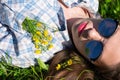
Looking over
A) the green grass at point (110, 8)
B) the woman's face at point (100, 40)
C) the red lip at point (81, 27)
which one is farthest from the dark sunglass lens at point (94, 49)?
the green grass at point (110, 8)

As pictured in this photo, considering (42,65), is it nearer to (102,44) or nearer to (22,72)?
(22,72)

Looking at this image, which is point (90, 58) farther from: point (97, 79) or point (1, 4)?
point (1, 4)

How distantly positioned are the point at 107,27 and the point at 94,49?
19cm

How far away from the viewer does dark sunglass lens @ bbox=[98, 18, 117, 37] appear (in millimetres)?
2605

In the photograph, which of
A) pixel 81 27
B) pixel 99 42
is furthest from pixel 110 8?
pixel 99 42

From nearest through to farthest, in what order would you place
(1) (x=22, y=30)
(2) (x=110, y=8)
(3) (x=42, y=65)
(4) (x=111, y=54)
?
1. (4) (x=111, y=54)
2. (1) (x=22, y=30)
3. (3) (x=42, y=65)
4. (2) (x=110, y=8)

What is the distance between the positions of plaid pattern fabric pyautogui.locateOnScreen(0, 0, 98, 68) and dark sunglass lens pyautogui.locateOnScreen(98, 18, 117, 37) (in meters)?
0.34

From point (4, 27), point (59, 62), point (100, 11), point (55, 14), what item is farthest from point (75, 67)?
point (100, 11)

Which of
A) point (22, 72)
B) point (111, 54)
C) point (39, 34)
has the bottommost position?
point (22, 72)

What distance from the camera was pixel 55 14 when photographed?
288cm

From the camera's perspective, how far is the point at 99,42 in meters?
2.58

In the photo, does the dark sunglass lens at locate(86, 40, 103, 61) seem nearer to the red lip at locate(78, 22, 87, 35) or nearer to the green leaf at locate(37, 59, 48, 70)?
the red lip at locate(78, 22, 87, 35)

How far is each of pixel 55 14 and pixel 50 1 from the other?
11cm

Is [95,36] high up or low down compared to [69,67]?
up
